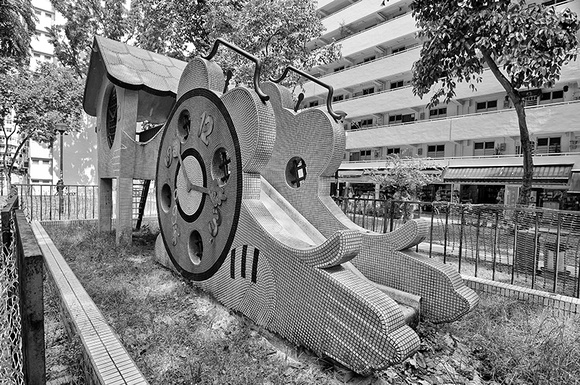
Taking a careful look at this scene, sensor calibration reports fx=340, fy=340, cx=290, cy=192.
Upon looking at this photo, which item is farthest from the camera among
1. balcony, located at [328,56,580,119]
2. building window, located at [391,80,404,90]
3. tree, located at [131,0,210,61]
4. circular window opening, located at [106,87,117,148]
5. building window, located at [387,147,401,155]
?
building window, located at [391,80,404,90]

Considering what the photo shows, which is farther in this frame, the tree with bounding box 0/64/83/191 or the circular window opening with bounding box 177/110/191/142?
the tree with bounding box 0/64/83/191

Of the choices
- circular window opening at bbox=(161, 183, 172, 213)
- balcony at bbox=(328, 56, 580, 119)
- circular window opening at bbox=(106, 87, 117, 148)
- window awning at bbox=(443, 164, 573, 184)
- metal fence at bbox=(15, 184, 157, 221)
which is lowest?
metal fence at bbox=(15, 184, 157, 221)

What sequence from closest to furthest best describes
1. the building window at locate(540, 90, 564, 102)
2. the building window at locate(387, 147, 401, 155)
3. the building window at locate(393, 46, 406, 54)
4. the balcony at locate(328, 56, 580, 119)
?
the balcony at locate(328, 56, 580, 119)
the building window at locate(540, 90, 564, 102)
the building window at locate(387, 147, 401, 155)
the building window at locate(393, 46, 406, 54)

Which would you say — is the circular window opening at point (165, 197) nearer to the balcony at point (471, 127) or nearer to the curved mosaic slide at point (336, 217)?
the curved mosaic slide at point (336, 217)

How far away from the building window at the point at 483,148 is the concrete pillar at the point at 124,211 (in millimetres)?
22718

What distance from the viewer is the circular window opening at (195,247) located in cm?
521

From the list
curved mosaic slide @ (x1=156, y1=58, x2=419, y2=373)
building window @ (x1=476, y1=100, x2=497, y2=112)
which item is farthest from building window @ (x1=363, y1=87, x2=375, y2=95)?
curved mosaic slide @ (x1=156, y1=58, x2=419, y2=373)

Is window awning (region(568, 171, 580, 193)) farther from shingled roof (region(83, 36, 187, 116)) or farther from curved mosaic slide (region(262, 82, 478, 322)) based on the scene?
shingled roof (region(83, 36, 187, 116))

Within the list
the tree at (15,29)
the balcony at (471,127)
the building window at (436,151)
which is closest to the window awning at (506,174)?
the balcony at (471,127)

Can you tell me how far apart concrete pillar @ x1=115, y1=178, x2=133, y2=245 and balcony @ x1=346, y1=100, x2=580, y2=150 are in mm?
21364

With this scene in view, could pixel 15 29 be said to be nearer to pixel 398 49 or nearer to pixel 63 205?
pixel 63 205

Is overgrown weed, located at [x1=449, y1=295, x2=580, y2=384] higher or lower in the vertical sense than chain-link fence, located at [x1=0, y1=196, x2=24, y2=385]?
lower

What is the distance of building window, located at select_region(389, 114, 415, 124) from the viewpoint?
87.7 feet

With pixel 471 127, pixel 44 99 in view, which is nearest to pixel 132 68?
pixel 44 99
